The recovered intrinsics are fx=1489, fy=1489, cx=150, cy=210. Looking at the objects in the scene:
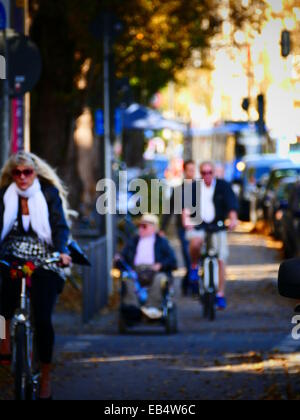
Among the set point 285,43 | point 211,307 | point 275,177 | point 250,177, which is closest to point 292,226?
point 285,43

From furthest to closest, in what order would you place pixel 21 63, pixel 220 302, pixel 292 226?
pixel 292 226 → pixel 220 302 → pixel 21 63

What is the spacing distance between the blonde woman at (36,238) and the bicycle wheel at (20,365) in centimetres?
31

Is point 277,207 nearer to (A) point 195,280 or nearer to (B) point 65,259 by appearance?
(A) point 195,280

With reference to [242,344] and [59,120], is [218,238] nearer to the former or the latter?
[242,344]

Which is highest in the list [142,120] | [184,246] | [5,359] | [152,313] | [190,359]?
[142,120]

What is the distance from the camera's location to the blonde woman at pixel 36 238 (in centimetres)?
940

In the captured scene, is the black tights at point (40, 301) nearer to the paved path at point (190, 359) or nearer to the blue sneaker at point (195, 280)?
the paved path at point (190, 359)

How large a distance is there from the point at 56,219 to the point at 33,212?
0.51ft

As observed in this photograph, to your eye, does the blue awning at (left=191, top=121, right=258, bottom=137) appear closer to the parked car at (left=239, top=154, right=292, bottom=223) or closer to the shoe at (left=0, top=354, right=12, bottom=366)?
the parked car at (left=239, top=154, right=292, bottom=223)

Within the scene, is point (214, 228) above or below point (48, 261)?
below

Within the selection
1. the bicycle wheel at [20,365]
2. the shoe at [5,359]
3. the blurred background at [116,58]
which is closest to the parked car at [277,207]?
the blurred background at [116,58]

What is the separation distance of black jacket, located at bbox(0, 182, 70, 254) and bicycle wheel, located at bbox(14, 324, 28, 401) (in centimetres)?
62

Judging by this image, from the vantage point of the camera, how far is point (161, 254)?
1476 cm
